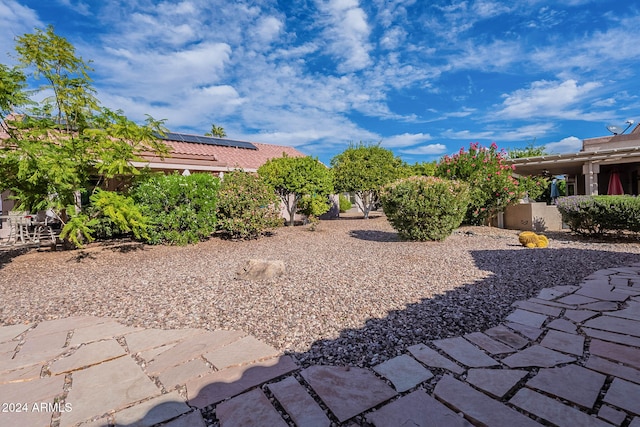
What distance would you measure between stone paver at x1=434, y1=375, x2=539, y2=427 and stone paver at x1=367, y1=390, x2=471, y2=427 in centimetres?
7

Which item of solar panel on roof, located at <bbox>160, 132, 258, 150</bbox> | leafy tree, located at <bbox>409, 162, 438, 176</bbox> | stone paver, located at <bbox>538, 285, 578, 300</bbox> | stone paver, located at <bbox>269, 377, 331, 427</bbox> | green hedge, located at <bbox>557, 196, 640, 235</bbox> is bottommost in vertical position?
stone paver, located at <bbox>538, 285, 578, 300</bbox>

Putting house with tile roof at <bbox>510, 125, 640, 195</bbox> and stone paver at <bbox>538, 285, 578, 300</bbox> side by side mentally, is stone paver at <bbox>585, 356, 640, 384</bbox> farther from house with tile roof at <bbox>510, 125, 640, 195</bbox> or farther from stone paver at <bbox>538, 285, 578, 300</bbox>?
house with tile roof at <bbox>510, 125, 640, 195</bbox>

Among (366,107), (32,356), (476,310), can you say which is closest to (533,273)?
(476,310)

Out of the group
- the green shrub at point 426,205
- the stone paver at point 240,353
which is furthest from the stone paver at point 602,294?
the stone paver at point 240,353

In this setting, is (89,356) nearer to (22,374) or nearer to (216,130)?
(22,374)

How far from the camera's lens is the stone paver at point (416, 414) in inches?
66.5

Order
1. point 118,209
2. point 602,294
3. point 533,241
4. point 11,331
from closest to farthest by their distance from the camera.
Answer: point 11,331 < point 602,294 < point 118,209 < point 533,241

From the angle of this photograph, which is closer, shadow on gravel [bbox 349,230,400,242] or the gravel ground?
the gravel ground

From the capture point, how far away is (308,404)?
6.17ft

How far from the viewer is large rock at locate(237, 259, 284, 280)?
4906 millimetres

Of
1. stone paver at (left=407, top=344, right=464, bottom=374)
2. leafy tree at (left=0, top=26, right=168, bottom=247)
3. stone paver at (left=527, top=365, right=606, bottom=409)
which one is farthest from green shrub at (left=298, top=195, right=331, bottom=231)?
stone paver at (left=527, top=365, right=606, bottom=409)

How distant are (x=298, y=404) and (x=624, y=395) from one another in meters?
2.01

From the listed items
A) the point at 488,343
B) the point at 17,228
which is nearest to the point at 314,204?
the point at 17,228

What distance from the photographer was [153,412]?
6.01 ft
